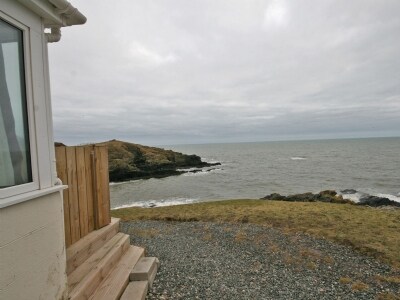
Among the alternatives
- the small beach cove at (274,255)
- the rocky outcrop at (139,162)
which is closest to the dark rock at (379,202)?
the small beach cove at (274,255)

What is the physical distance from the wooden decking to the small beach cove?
0.60m

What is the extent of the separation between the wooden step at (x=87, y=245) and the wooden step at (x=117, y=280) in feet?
1.77

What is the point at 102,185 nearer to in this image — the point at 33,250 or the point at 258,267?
the point at 33,250

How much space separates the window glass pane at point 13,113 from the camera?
2.87 metres

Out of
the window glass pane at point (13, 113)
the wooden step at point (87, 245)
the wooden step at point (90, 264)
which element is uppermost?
the window glass pane at point (13, 113)

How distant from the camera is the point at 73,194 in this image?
5.22 metres

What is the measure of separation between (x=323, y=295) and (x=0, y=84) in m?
6.24

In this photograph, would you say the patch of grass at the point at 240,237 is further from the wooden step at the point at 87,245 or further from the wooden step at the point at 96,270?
the wooden step at the point at 87,245

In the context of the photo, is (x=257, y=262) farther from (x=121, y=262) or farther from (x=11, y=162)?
(x=11, y=162)

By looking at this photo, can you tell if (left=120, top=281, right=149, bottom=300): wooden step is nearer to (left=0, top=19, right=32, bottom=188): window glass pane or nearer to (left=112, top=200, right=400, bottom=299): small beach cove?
(left=112, top=200, right=400, bottom=299): small beach cove

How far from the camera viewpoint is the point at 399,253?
24.3 feet

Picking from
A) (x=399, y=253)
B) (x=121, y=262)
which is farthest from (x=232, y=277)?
(x=399, y=253)

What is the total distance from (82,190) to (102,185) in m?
0.76

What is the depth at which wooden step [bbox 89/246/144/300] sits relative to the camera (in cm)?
449
